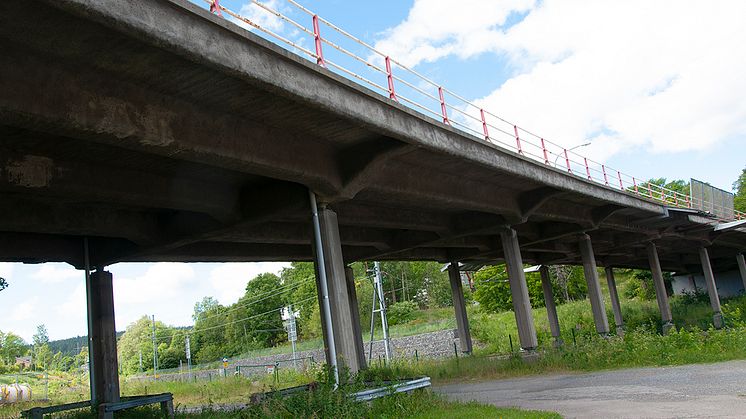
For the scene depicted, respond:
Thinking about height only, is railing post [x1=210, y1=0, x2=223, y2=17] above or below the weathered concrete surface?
above

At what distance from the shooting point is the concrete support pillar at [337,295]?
12.7 m

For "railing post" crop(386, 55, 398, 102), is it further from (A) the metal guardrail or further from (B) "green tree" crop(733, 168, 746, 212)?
(B) "green tree" crop(733, 168, 746, 212)

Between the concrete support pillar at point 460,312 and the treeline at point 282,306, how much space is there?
36.8 m

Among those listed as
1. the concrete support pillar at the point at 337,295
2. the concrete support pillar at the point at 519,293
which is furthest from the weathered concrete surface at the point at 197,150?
the concrete support pillar at the point at 519,293

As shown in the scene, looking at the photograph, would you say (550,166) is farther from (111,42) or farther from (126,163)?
(111,42)

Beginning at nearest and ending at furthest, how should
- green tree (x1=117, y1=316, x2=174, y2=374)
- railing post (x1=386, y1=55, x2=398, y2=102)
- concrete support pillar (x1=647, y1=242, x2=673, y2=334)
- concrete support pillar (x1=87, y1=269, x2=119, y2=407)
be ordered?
railing post (x1=386, y1=55, x2=398, y2=102) → concrete support pillar (x1=87, y1=269, x2=119, y2=407) → concrete support pillar (x1=647, y1=242, x2=673, y2=334) → green tree (x1=117, y1=316, x2=174, y2=374)

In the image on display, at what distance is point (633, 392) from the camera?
12.5 metres

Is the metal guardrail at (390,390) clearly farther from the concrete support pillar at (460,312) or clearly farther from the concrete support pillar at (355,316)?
the concrete support pillar at (460,312)

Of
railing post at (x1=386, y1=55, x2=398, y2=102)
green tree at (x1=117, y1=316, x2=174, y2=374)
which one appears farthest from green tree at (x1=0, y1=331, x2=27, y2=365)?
railing post at (x1=386, y1=55, x2=398, y2=102)

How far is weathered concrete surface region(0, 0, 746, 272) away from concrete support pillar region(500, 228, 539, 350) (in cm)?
96

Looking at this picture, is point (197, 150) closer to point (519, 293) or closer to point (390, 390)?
point (390, 390)

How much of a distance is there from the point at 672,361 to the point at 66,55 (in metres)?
17.7

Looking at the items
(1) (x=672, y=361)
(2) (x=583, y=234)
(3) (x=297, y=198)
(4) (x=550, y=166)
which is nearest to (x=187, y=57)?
(3) (x=297, y=198)

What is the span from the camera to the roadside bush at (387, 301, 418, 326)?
66250mm
